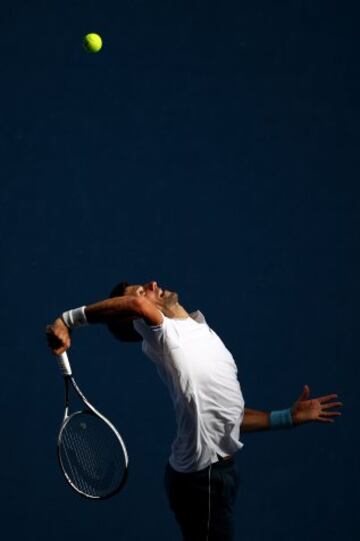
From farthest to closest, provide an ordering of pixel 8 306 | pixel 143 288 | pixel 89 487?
pixel 8 306, pixel 143 288, pixel 89 487

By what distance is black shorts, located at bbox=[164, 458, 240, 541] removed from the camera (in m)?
2.57

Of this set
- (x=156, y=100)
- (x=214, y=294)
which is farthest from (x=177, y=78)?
(x=214, y=294)

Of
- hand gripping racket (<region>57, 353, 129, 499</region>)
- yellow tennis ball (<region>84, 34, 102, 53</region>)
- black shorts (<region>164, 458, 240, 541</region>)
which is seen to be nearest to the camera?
hand gripping racket (<region>57, 353, 129, 499</region>)

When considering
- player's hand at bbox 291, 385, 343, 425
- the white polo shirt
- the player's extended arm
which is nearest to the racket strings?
the white polo shirt

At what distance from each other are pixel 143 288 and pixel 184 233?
21.4 inches

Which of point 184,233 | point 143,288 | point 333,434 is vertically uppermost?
point 184,233

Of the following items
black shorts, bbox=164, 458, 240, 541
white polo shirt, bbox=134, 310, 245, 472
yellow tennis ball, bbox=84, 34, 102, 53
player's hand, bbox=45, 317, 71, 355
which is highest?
yellow tennis ball, bbox=84, 34, 102, 53

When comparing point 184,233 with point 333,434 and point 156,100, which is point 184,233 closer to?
point 156,100

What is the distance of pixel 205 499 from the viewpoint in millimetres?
2574

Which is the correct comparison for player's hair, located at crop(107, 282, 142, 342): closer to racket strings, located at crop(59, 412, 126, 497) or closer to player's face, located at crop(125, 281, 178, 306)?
player's face, located at crop(125, 281, 178, 306)

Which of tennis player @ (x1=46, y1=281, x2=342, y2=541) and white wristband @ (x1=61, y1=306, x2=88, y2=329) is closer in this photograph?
white wristband @ (x1=61, y1=306, x2=88, y2=329)

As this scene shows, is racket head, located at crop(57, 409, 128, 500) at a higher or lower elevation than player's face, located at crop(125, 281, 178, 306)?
lower

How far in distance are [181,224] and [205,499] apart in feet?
3.15

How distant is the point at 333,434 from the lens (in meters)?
3.34
